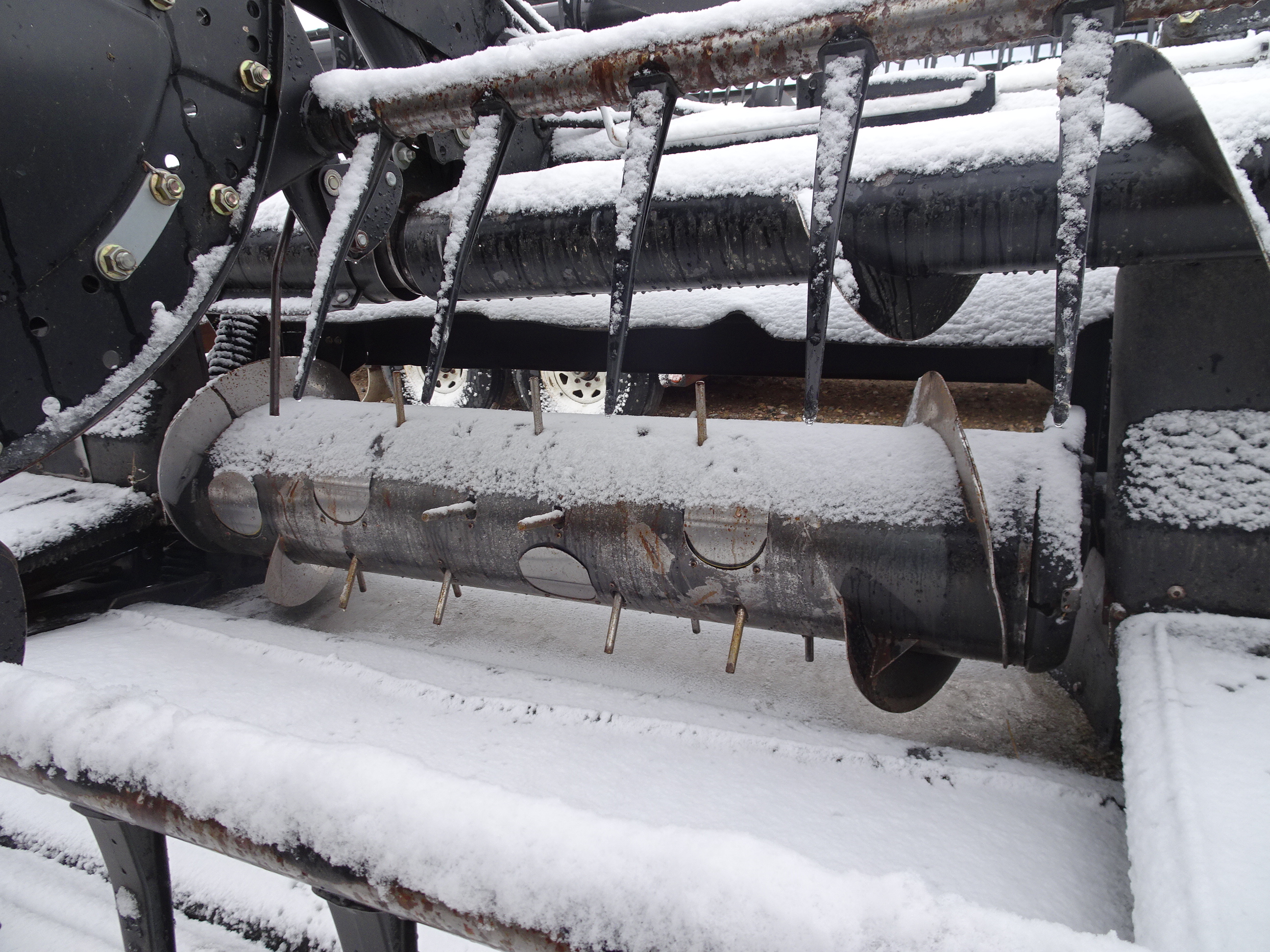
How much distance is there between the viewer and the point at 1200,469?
1201mm

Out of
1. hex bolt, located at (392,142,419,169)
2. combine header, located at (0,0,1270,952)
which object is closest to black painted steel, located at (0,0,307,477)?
combine header, located at (0,0,1270,952)

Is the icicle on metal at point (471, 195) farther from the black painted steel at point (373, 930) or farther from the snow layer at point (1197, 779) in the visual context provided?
the snow layer at point (1197, 779)

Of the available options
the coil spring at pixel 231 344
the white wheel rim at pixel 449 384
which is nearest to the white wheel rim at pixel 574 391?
the white wheel rim at pixel 449 384

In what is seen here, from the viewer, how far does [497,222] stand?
1.74 metres

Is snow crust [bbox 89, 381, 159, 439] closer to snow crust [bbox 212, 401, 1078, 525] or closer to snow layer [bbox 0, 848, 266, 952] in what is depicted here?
snow crust [bbox 212, 401, 1078, 525]

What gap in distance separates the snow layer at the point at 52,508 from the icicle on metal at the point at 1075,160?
2.28 m

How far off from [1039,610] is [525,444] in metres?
1.02

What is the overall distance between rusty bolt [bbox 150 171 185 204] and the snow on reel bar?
662mm

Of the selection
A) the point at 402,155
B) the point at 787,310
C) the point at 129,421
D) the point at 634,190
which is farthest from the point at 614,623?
the point at 129,421

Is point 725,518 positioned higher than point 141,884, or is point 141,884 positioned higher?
point 725,518

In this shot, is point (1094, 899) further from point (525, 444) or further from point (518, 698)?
point (525, 444)

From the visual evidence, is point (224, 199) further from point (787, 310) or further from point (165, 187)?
point (787, 310)

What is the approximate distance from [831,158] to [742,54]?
0.22 m

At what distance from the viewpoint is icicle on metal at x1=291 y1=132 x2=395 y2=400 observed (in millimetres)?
1534
